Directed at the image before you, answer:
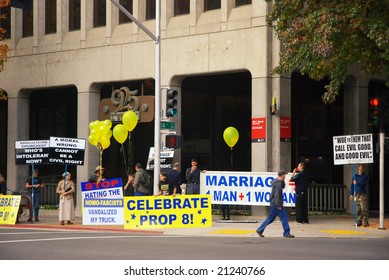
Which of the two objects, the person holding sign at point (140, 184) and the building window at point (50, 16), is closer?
the person holding sign at point (140, 184)

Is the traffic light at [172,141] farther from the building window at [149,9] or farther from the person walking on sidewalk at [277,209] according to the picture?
the building window at [149,9]

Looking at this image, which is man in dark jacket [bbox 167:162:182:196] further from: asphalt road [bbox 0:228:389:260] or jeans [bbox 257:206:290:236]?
jeans [bbox 257:206:290:236]

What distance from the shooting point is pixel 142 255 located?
17656 millimetres

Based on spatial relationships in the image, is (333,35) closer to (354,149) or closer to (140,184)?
(354,149)

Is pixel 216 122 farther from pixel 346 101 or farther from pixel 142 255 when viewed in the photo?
pixel 142 255

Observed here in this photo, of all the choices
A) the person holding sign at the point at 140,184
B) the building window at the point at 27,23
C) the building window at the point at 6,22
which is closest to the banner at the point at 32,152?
the person holding sign at the point at 140,184

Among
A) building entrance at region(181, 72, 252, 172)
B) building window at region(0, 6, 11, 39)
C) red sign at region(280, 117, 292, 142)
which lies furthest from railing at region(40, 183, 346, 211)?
building window at region(0, 6, 11, 39)

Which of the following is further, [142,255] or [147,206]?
[147,206]

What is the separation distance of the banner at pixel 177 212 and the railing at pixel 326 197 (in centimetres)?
702

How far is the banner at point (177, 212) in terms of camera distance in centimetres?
2742

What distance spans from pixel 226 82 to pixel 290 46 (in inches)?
437

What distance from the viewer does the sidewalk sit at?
83.2 feet

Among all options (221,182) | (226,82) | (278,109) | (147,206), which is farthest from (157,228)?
(226,82)

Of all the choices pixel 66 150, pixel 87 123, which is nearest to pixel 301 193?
pixel 66 150
